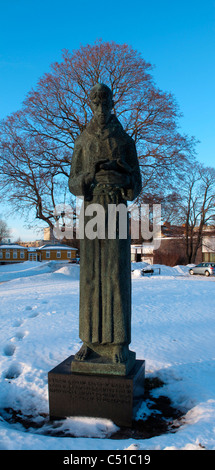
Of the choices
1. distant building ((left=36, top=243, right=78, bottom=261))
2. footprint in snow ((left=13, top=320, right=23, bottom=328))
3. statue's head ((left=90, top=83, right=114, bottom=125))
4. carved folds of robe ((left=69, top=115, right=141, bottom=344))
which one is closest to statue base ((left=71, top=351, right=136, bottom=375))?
carved folds of robe ((left=69, top=115, right=141, bottom=344))

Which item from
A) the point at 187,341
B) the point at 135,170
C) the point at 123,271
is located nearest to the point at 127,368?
the point at 123,271

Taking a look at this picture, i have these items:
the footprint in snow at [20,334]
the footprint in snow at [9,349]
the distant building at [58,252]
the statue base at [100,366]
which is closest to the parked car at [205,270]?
the distant building at [58,252]

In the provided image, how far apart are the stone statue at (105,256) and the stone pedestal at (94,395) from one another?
0.11m

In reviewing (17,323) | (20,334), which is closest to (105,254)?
(20,334)

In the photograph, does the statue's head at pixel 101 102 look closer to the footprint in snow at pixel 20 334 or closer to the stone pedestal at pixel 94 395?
the stone pedestal at pixel 94 395

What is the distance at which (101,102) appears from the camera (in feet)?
11.6

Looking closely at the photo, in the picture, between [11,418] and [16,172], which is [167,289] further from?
[16,172]

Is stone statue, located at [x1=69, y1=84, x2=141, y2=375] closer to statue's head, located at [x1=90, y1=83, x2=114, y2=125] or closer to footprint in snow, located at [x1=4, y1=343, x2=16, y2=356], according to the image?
statue's head, located at [x1=90, y1=83, x2=114, y2=125]

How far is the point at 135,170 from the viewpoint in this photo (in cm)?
368

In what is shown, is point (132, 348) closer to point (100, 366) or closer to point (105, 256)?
point (100, 366)

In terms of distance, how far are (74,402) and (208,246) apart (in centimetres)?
3838

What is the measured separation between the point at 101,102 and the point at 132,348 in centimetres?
379

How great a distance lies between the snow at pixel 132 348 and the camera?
2.76 metres

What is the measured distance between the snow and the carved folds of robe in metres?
0.88
